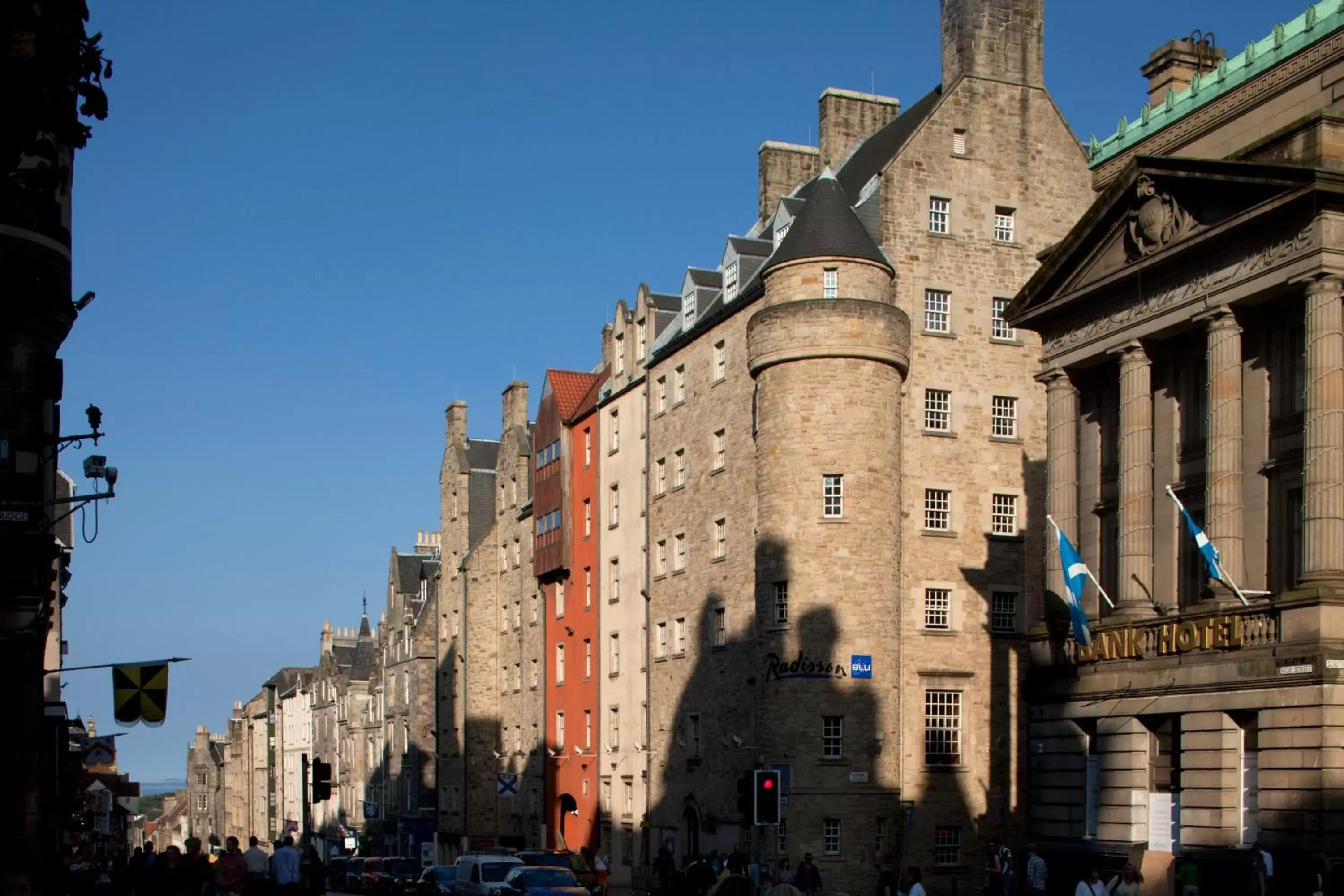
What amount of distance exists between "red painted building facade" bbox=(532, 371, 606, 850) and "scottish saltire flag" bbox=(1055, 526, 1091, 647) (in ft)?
101

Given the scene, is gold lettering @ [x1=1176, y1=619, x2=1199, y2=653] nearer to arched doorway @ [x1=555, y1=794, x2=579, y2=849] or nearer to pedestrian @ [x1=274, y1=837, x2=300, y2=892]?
pedestrian @ [x1=274, y1=837, x2=300, y2=892]

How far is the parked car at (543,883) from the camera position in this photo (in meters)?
34.3

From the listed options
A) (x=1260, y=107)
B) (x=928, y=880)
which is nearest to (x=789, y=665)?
(x=928, y=880)

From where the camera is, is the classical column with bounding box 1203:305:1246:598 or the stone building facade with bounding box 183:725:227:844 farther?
the stone building facade with bounding box 183:725:227:844

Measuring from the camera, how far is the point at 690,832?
5650 centimetres

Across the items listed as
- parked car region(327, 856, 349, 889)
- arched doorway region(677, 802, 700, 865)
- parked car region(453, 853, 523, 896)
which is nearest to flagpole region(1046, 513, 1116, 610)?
parked car region(453, 853, 523, 896)

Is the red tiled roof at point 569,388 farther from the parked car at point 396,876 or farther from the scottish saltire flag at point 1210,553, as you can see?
the scottish saltire flag at point 1210,553

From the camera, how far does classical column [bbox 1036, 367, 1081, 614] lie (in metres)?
42.3

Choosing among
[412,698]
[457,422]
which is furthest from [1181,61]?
[412,698]

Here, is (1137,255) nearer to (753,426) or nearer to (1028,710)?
(1028,710)

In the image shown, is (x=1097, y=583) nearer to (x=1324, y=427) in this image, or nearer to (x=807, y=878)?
(x=1324, y=427)

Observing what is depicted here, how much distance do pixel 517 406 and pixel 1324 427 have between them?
178ft

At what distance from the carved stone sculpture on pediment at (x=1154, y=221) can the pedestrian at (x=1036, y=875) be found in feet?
43.9

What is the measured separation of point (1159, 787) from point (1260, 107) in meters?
14.8
